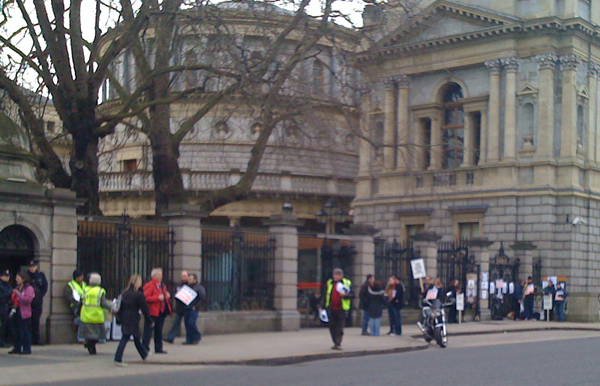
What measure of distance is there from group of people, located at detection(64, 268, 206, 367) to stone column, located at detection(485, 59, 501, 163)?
2611 cm

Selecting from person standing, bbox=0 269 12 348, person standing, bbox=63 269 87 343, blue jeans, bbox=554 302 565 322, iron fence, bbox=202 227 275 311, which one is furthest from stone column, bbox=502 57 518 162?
person standing, bbox=0 269 12 348

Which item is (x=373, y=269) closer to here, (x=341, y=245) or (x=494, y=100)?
(x=341, y=245)

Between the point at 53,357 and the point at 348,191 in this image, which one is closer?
the point at 53,357

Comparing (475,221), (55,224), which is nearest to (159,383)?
(55,224)

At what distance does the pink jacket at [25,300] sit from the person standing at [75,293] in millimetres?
1616

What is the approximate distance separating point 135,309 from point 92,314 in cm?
201

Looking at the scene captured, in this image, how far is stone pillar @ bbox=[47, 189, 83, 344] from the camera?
20969mm

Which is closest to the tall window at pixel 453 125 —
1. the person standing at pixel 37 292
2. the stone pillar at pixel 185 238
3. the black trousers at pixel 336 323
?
the stone pillar at pixel 185 238

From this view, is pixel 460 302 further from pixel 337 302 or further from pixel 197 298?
pixel 197 298

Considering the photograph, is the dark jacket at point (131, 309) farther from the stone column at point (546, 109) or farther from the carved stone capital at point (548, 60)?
the carved stone capital at point (548, 60)

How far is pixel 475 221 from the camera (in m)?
46.8

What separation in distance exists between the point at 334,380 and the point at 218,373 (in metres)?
2.45

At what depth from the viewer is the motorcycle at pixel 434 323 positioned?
915 inches

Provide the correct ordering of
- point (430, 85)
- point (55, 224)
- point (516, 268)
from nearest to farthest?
point (55, 224) → point (516, 268) → point (430, 85)
